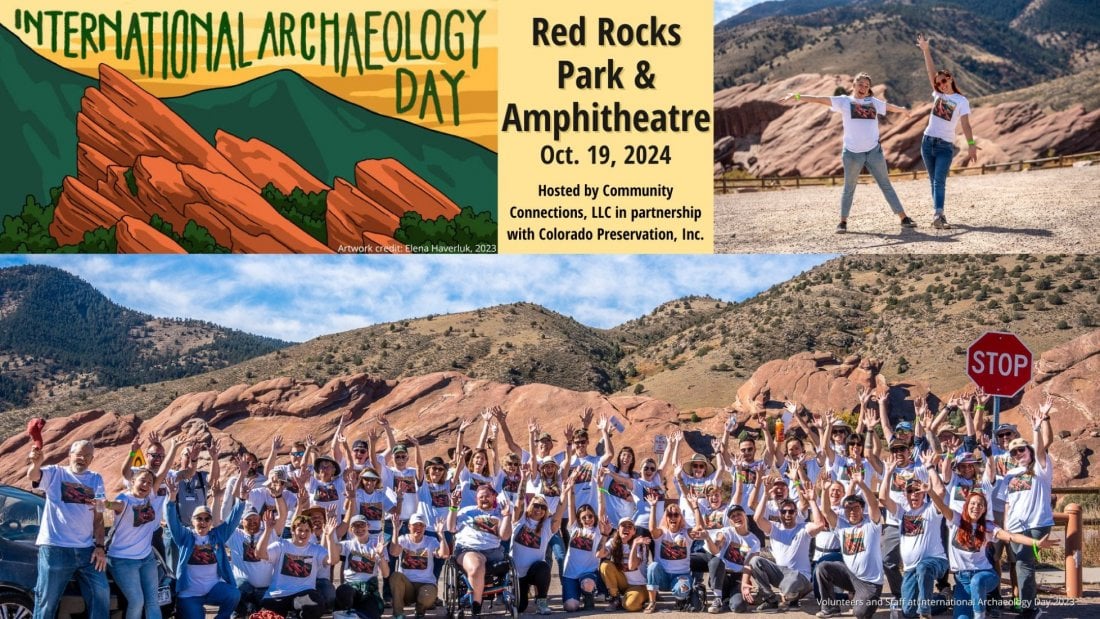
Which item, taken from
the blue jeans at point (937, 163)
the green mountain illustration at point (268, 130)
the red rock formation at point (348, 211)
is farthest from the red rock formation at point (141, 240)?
the blue jeans at point (937, 163)

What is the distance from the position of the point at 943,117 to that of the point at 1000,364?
3840 mm

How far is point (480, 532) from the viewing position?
9984mm

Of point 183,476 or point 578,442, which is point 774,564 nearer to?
point 578,442

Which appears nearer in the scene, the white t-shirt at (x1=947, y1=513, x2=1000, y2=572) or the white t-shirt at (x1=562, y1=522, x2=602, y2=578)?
the white t-shirt at (x1=947, y1=513, x2=1000, y2=572)

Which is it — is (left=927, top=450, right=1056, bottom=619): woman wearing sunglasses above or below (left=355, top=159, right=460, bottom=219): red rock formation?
below

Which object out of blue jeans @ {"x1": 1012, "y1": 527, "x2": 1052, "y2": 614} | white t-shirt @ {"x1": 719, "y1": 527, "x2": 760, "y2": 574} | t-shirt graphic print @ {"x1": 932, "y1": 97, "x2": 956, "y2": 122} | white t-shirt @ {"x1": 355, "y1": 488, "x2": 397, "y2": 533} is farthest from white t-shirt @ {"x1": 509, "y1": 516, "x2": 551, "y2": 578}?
t-shirt graphic print @ {"x1": 932, "y1": 97, "x2": 956, "y2": 122}

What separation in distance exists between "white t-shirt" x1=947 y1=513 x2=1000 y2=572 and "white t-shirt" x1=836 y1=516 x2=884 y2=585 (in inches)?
22.6

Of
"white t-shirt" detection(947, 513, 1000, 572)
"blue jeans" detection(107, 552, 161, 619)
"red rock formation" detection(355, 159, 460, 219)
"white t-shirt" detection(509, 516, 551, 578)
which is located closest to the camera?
"blue jeans" detection(107, 552, 161, 619)

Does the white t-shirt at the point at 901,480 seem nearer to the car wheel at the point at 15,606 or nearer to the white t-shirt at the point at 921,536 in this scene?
the white t-shirt at the point at 921,536

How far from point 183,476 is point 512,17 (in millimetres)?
9765

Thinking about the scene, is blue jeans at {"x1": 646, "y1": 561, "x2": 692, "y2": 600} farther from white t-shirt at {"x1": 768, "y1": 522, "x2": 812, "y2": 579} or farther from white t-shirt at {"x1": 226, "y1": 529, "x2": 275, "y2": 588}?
white t-shirt at {"x1": 226, "y1": 529, "x2": 275, "y2": 588}

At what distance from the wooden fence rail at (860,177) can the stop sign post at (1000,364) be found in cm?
281

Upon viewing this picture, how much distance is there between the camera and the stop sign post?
1600cm

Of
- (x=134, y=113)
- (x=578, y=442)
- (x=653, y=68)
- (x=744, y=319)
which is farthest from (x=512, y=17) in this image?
(x=744, y=319)
